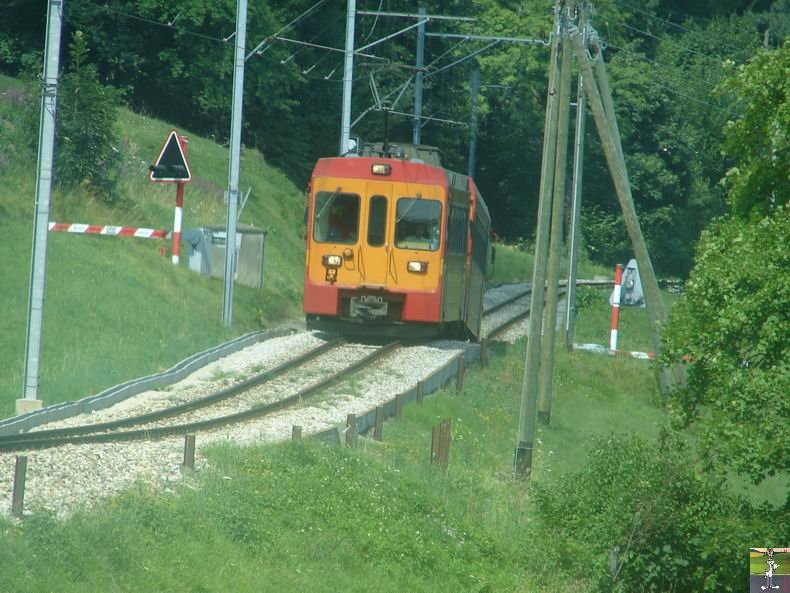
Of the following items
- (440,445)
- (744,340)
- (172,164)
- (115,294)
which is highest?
(172,164)

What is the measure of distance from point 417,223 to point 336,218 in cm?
141

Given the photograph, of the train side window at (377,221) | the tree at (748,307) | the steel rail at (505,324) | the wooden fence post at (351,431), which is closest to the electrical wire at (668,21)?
the steel rail at (505,324)

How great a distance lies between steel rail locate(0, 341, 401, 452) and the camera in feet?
45.1

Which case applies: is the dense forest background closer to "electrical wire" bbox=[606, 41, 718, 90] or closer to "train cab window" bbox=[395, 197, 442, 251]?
"electrical wire" bbox=[606, 41, 718, 90]

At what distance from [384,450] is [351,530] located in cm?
313

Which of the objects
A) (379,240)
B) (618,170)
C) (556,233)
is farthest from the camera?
(379,240)

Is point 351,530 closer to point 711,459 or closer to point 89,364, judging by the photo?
point 711,459

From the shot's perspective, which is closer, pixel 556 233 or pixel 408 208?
pixel 556 233

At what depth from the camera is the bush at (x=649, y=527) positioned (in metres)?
15.3

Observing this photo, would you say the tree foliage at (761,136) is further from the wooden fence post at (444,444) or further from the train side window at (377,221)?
the train side window at (377,221)

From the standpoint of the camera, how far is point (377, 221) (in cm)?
2395

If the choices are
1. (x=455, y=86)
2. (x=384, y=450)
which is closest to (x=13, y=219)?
(x=384, y=450)

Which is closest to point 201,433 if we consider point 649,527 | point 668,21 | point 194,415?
point 194,415

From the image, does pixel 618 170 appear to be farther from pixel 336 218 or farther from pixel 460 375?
pixel 336 218
